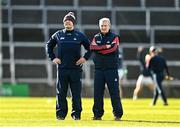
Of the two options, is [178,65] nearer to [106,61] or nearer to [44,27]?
[44,27]

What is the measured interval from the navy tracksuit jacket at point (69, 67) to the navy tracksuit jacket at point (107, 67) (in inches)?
11.7

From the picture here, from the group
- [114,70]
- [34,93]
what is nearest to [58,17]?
[34,93]

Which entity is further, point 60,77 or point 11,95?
point 11,95

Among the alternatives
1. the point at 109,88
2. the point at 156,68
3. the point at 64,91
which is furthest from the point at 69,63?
the point at 156,68

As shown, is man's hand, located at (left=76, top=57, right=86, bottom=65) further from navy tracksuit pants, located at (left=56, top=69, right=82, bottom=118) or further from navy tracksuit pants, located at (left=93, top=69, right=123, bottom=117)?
navy tracksuit pants, located at (left=93, top=69, right=123, bottom=117)

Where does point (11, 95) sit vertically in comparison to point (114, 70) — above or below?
below

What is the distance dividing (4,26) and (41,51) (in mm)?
2271

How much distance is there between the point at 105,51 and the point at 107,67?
14.0 inches

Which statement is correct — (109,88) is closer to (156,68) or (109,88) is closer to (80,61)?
(80,61)

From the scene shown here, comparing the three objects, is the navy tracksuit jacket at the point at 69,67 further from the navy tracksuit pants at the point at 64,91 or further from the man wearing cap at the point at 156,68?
the man wearing cap at the point at 156,68

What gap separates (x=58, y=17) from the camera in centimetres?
4066

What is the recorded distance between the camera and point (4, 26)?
40406mm

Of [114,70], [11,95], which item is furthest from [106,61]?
[11,95]

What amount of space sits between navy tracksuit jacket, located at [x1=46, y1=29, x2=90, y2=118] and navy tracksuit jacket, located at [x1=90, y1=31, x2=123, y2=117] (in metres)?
0.30
